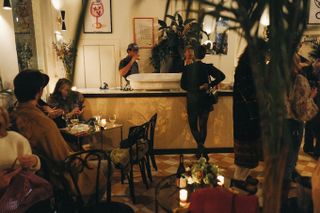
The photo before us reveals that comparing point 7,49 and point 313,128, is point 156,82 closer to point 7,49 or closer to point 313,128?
point 7,49

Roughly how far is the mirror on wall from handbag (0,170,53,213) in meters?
2.67

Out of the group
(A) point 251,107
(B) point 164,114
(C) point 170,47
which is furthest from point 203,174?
(C) point 170,47

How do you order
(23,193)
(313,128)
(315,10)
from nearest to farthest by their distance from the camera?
(23,193)
(313,128)
(315,10)

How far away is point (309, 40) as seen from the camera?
6215mm

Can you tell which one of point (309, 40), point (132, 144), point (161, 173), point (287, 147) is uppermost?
point (309, 40)

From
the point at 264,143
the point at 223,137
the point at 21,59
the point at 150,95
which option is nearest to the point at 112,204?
the point at 264,143


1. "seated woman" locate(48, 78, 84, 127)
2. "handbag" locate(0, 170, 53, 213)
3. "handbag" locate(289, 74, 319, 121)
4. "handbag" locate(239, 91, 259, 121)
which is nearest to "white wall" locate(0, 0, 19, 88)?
"seated woman" locate(48, 78, 84, 127)

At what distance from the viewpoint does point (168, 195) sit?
218 centimetres

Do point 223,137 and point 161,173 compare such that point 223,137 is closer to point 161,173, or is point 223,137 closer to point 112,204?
point 161,173

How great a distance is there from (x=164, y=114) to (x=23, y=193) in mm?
Answer: 2689

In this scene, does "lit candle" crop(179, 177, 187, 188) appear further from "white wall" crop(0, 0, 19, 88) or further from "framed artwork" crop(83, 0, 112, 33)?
"framed artwork" crop(83, 0, 112, 33)

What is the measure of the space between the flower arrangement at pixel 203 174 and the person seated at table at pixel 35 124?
74 centimetres

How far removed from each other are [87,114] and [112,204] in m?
2.34

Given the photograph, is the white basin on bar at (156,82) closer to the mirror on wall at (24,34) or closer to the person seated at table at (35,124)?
the mirror on wall at (24,34)
